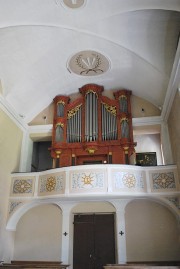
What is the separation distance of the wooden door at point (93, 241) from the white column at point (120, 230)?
342 millimetres

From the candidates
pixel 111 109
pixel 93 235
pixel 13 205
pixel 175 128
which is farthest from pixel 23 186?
pixel 175 128

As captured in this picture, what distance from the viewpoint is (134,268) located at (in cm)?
533

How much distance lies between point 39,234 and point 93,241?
5.63 ft

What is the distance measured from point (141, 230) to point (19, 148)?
190 inches

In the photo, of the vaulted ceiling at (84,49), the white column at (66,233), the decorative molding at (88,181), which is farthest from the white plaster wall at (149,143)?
the white column at (66,233)

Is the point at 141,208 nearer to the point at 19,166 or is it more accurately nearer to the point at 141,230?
the point at 141,230

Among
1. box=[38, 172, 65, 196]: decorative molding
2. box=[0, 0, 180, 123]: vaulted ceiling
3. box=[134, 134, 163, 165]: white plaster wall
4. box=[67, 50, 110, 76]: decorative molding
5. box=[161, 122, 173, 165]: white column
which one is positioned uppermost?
box=[67, 50, 110, 76]: decorative molding

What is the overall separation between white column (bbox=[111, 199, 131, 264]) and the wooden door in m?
0.34

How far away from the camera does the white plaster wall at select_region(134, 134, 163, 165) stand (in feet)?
33.7

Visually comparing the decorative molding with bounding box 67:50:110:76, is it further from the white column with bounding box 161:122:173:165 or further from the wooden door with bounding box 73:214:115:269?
the wooden door with bounding box 73:214:115:269

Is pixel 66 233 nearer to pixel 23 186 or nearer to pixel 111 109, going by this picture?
pixel 23 186

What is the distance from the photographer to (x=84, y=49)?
26.1ft

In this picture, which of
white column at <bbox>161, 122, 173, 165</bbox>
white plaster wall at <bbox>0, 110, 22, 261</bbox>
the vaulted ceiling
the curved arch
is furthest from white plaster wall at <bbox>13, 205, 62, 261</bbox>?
white column at <bbox>161, 122, 173, 165</bbox>

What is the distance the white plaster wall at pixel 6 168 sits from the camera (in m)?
7.71
